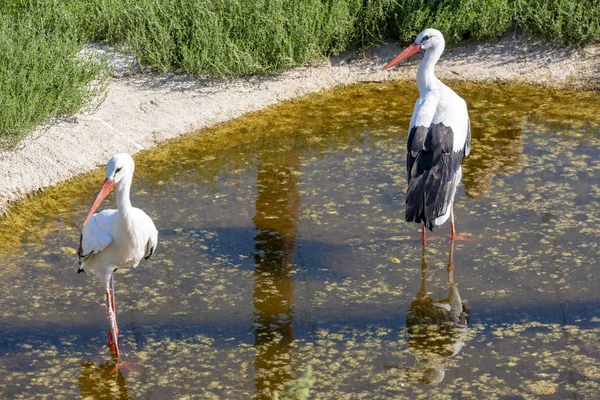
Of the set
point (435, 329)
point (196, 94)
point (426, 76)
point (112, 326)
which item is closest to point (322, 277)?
point (435, 329)

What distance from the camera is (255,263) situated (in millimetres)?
6406

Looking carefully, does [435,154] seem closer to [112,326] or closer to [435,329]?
[435,329]

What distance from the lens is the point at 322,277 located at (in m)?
6.14

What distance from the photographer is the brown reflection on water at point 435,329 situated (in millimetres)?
5164

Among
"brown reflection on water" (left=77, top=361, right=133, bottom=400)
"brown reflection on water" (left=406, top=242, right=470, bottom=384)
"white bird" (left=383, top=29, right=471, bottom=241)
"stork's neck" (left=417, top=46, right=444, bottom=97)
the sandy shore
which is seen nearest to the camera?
"brown reflection on water" (left=77, top=361, right=133, bottom=400)

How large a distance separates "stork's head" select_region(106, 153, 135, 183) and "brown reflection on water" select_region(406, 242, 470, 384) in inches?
74.4

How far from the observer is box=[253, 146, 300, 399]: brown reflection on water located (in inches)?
206

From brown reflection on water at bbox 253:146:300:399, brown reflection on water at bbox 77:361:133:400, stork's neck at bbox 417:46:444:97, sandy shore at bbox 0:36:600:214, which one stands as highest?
stork's neck at bbox 417:46:444:97

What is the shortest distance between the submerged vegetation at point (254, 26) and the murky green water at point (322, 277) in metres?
1.15

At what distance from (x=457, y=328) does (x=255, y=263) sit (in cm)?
154

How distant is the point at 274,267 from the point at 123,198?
153 centimetres

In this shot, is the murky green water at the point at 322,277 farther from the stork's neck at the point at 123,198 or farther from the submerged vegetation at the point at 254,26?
the submerged vegetation at the point at 254,26

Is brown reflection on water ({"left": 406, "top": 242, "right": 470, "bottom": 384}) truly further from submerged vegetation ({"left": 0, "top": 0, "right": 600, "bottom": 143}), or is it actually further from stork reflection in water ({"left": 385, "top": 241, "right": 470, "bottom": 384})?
submerged vegetation ({"left": 0, "top": 0, "right": 600, "bottom": 143})

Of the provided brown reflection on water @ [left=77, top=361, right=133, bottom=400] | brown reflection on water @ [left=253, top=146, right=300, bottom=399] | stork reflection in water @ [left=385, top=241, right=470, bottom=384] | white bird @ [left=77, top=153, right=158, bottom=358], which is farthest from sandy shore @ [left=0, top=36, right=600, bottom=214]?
stork reflection in water @ [left=385, top=241, right=470, bottom=384]
